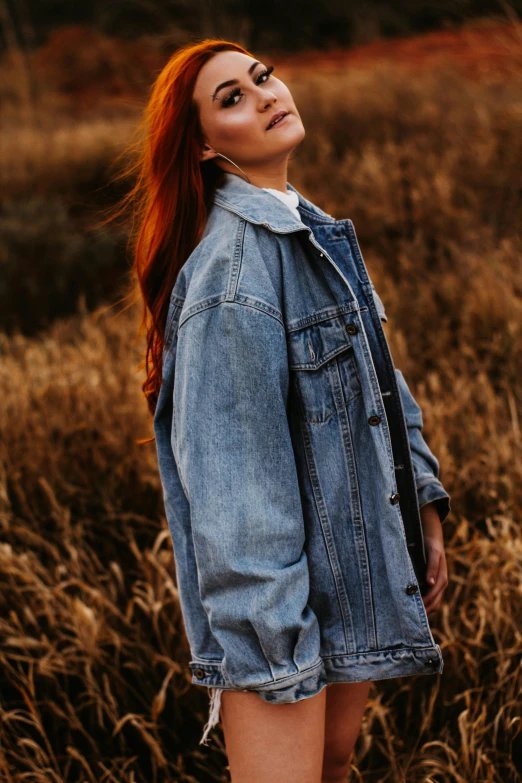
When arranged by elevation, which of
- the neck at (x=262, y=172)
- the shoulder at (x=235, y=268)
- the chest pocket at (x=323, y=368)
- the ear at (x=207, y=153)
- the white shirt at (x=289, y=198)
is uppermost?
the ear at (x=207, y=153)

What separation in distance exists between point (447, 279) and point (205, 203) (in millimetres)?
3154

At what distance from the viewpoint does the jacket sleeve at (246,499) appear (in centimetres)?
113

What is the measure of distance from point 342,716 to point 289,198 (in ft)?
3.57

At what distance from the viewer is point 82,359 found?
4055 mm

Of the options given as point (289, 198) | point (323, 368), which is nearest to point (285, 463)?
point (323, 368)

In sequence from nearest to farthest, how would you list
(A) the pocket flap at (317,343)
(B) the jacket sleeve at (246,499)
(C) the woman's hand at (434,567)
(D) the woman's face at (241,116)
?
1. (B) the jacket sleeve at (246,499)
2. (A) the pocket flap at (317,343)
3. (D) the woman's face at (241,116)
4. (C) the woman's hand at (434,567)

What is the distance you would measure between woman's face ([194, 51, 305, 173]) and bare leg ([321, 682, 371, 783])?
109cm

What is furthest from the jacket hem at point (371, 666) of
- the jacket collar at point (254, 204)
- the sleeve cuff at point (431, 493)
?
the jacket collar at point (254, 204)

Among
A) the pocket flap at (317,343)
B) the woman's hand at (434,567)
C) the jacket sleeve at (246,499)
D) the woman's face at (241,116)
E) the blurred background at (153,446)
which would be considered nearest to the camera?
the jacket sleeve at (246,499)

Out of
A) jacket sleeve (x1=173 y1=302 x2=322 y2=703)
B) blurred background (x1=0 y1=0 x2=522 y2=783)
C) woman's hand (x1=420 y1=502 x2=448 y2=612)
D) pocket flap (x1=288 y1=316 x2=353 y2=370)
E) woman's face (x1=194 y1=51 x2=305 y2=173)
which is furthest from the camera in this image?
blurred background (x1=0 y1=0 x2=522 y2=783)

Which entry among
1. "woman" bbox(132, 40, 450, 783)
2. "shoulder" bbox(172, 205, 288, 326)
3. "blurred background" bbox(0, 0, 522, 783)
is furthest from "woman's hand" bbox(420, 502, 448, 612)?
"shoulder" bbox(172, 205, 288, 326)

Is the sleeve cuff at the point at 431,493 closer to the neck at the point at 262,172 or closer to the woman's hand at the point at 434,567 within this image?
the woman's hand at the point at 434,567

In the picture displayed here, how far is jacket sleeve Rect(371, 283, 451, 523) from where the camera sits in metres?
1.54

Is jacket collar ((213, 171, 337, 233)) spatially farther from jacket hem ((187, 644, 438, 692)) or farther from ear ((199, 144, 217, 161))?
jacket hem ((187, 644, 438, 692))
